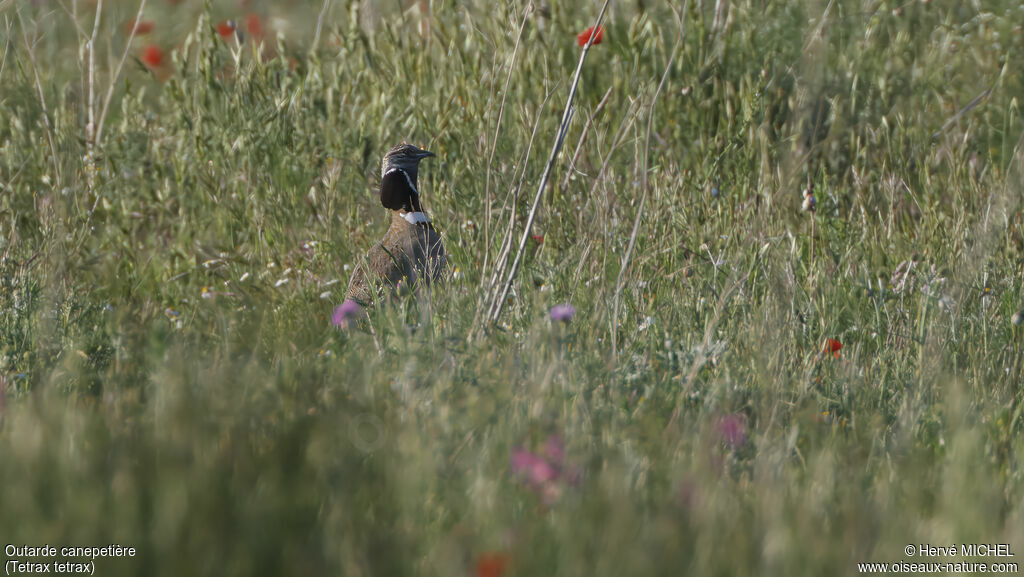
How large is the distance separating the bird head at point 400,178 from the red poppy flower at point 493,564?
3.21 m

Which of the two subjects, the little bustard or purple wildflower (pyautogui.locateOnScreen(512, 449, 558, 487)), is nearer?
purple wildflower (pyautogui.locateOnScreen(512, 449, 558, 487))

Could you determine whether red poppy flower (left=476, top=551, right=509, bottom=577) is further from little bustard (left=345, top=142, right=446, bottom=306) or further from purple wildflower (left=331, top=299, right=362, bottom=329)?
little bustard (left=345, top=142, right=446, bottom=306)

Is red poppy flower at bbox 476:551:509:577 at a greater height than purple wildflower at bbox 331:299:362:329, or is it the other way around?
red poppy flower at bbox 476:551:509:577

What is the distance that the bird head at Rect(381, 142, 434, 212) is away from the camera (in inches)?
188

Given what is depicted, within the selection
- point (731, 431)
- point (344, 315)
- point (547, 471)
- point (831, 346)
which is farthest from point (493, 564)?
point (831, 346)

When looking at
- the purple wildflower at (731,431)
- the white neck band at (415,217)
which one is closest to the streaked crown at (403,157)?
the white neck band at (415,217)

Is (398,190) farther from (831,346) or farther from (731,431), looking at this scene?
(731,431)

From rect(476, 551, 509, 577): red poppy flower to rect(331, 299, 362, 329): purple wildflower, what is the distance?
159cm

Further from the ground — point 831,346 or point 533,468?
point 533,468

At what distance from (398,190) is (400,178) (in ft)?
0.20

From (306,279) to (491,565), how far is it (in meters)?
3.21

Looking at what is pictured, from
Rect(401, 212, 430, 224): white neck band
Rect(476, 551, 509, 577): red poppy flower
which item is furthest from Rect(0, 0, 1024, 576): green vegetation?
Rect(401, 212, 430, 224): white neck band

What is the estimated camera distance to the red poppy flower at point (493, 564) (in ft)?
5.70

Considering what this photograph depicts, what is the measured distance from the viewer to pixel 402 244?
4.47 meters
